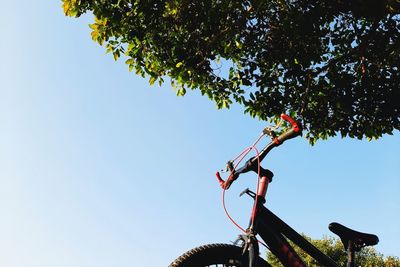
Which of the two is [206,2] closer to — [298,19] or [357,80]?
[298,19]

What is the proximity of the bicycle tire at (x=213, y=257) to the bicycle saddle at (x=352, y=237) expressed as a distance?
3.47 feet

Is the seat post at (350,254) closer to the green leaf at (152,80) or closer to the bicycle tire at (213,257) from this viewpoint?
the bicycle tire at (213,257)

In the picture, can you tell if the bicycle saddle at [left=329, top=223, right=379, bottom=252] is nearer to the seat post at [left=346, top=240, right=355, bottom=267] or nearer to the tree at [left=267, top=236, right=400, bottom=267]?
the seat post at [left=346, top=240, right=355, bottom=267]

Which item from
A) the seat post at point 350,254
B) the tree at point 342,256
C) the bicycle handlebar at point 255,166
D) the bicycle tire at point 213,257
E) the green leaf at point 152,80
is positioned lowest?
the bicycle tire at point 213,257

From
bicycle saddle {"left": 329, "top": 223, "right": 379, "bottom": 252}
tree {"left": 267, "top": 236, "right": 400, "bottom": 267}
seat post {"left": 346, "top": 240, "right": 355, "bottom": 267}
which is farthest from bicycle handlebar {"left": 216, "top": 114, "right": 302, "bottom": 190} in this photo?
tree {"left": 267, "top": 236, "right": 400, "bottom": 267}

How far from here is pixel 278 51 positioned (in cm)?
1044

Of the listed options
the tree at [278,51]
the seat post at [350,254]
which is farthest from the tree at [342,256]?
the seat post at [350,254]

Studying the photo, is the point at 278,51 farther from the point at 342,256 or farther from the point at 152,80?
the point at 342,256

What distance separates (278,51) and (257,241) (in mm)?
7938

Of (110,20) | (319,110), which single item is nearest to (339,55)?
(319,110)

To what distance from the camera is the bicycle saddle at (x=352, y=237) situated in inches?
154

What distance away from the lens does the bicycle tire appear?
118 inches

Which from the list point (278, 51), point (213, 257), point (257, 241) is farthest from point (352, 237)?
point (278, 51)

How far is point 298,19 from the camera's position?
32.3 feet
